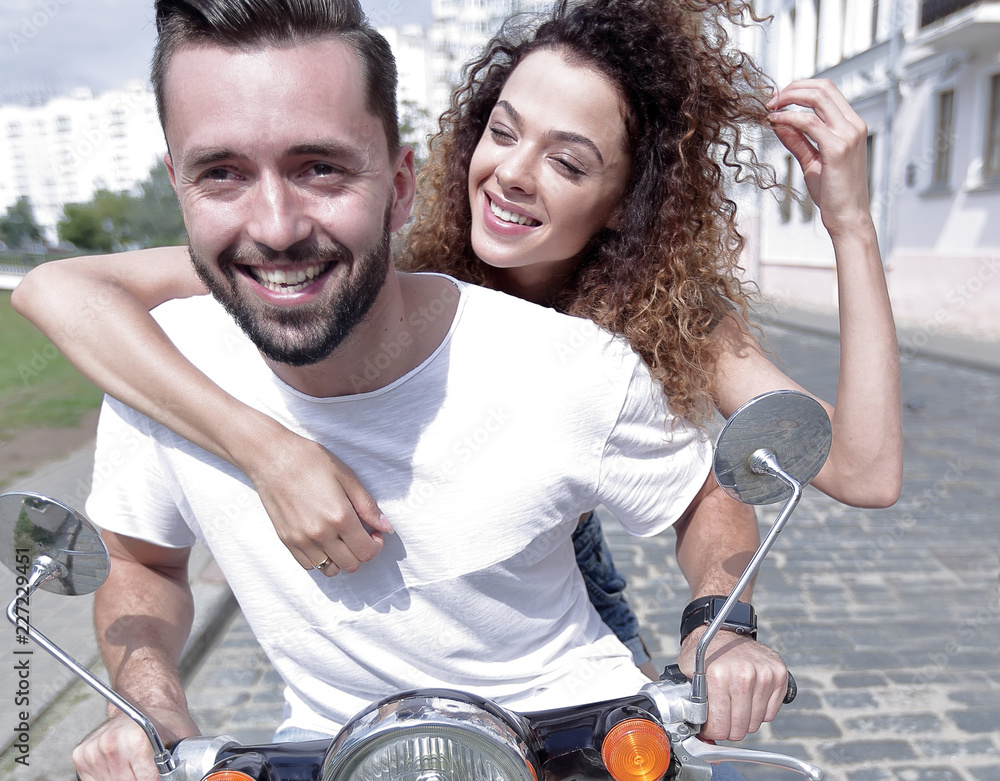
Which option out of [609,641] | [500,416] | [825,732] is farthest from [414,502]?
[825,732]

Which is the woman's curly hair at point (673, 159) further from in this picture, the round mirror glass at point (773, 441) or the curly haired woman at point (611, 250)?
the round mirror glass at point (773, 441)

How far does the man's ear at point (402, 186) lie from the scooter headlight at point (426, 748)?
0.90 meters

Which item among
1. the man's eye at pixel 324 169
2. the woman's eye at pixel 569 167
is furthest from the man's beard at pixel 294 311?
the woman's eye at pixel 569 167

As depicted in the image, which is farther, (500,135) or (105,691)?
(500,135)

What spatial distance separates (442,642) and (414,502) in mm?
263

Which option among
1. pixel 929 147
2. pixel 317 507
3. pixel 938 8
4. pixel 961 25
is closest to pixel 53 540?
pixel 317 507

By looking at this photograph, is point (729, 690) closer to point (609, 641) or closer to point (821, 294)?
point (609, 641)

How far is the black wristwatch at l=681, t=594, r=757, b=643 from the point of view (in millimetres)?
1330

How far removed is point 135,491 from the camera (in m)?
1.66

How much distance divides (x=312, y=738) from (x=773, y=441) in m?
1.03

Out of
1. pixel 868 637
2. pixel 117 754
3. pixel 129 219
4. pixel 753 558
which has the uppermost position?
pixel 753 558

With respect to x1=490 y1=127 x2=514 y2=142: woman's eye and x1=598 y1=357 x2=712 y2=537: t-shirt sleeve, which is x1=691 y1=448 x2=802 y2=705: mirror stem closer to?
x1=598 y1=357 x2=712 y2=537: t-shirt sleeve

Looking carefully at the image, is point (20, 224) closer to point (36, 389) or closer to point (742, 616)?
point (36, 389)

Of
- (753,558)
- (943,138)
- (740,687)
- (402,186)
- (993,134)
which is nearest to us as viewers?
(753,558)
